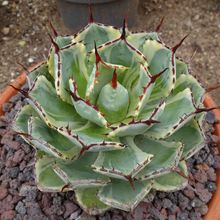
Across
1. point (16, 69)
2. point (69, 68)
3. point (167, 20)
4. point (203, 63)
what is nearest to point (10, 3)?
point (16, 69)

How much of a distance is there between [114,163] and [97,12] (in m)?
1.43

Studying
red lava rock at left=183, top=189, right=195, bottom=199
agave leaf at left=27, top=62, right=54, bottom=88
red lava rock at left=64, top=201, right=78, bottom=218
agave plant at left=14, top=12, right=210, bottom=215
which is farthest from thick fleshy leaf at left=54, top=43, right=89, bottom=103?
red lava rock at left=183, top=189, right=195, bottom=199

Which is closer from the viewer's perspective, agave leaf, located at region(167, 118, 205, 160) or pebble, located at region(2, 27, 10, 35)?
agave leaf, located at region(167, 118, 205, 160)

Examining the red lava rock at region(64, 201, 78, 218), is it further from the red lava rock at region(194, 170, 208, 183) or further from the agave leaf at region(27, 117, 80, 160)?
the red lava rock at region(194, 170, 208, 183)

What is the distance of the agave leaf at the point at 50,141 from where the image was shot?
1.09 metres

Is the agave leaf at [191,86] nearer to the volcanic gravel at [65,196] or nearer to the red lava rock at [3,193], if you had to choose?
the volcanic gravel at [65,196]

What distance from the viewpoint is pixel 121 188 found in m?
1.20

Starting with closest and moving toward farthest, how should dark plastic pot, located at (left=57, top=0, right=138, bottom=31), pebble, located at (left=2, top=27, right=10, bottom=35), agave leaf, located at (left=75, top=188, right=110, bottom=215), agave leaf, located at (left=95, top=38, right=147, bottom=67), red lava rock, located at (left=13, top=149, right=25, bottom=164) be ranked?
agave leaf, located at (left=95, top=38, right=147, bottom=67), agave leaf, located at (left=75, top=188, right=110, bottom=215), red lava rock, located at (left=13, top=149, right=25, bottom=164), dark plastic pot, located at (left=57, top=0, right=138, bottom=31), pebble, located at (left=2, top=27, right=10, bottom=35)

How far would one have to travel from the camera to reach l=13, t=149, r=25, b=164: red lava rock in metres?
1.47

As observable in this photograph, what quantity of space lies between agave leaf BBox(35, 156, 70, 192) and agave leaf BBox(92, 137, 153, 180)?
0.48 feet

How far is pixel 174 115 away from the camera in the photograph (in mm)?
1161

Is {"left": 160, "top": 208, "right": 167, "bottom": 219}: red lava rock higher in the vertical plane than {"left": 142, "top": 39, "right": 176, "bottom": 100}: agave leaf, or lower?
lower

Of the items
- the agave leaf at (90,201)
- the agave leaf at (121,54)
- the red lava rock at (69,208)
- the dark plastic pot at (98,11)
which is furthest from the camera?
the dark plastic pot at (98,11)

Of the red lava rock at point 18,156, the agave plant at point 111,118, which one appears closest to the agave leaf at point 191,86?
the agave plant at point 111,118
